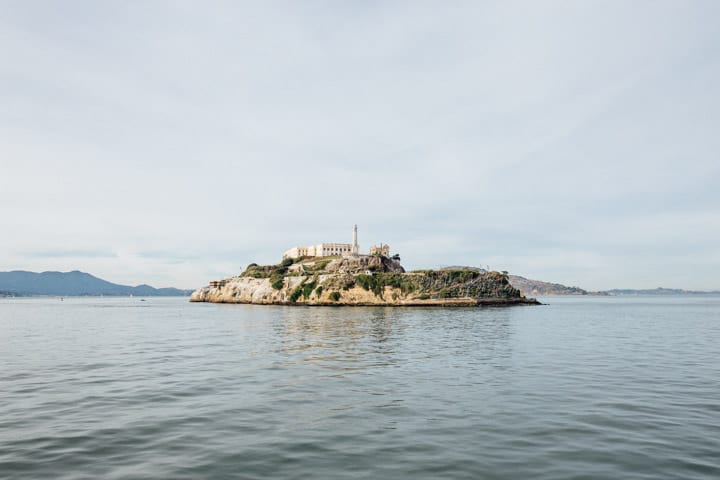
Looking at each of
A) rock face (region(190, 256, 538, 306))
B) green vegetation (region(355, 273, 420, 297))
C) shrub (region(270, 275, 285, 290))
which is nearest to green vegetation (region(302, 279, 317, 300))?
rock face (region(190, 256, 538, 306))

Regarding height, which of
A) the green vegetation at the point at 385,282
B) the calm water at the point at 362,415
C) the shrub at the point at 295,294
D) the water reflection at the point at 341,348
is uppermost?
the green vegetation at the point at 385,282

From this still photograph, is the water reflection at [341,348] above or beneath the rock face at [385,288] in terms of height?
beneath

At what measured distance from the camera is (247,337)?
173ft

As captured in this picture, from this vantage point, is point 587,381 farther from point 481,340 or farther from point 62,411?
point 62,411

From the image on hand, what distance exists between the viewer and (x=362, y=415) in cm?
1861

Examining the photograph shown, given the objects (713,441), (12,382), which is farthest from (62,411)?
(713,441)

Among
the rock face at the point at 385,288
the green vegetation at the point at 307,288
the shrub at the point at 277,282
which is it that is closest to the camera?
the rock face at the point at 385,288

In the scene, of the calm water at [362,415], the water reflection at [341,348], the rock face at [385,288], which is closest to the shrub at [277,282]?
the rock face at [385,288]

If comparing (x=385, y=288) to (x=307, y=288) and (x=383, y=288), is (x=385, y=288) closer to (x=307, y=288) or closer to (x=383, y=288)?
(x=383, y=288)

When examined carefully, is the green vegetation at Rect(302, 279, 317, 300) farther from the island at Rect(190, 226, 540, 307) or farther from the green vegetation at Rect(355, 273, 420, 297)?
the green vegetation at Rect(355, 273, 420, 297)

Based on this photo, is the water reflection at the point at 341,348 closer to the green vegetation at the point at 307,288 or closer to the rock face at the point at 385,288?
the rock face at the point at 385,288

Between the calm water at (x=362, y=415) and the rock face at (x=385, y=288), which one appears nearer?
the calm water at (x=362, y=415)

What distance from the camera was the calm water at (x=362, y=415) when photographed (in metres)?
13.1

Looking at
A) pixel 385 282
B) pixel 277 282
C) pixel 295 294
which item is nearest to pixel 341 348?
pixel 385 282
